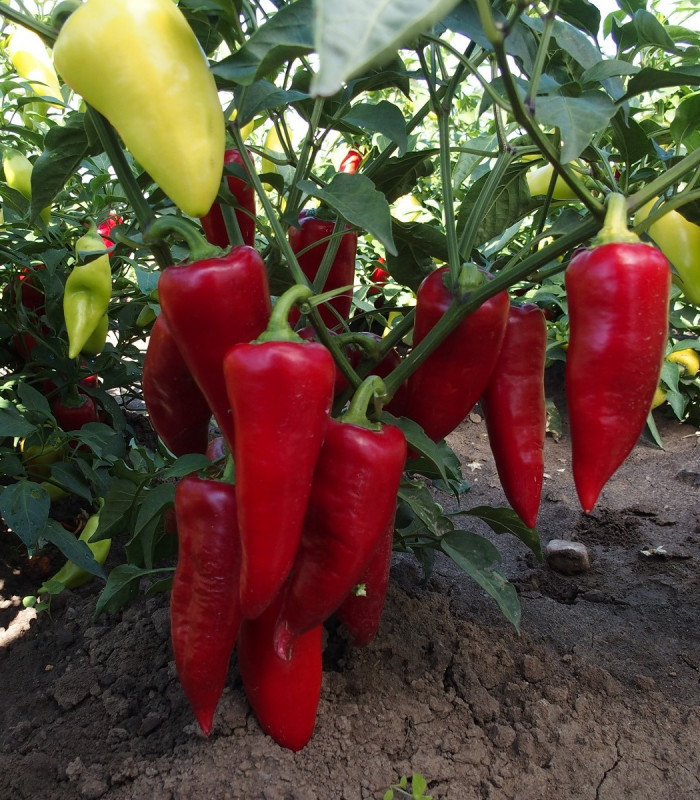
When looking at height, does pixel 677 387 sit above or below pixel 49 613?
below

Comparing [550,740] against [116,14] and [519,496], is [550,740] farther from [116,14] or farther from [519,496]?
[116,14]

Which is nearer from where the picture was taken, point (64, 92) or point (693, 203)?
point (693, 203)

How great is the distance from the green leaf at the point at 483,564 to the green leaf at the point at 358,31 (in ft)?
3.37

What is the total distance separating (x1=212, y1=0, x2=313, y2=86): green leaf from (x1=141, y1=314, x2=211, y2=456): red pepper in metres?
0.42

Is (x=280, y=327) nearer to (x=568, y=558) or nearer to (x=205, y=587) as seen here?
(x=205, y=587)

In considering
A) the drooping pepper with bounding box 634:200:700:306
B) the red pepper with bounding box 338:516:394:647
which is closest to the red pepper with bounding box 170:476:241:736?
the red pepper with bounding box 338:516:394:647

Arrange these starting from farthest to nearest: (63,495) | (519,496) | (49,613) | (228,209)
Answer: (63,495), (49,613), (519,496), (228,209)

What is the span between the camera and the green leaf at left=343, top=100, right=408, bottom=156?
1.11 meters

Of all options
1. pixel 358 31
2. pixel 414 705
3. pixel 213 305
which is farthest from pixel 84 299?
pixel 358 31

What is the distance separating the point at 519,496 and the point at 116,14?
2.97ft

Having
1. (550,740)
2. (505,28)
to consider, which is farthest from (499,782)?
(505,28)

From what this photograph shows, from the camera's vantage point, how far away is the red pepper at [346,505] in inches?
38.6

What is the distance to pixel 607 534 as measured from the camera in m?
2.25

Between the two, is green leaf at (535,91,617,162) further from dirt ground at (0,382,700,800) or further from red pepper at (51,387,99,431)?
red pepper at (51,387,99,431)
